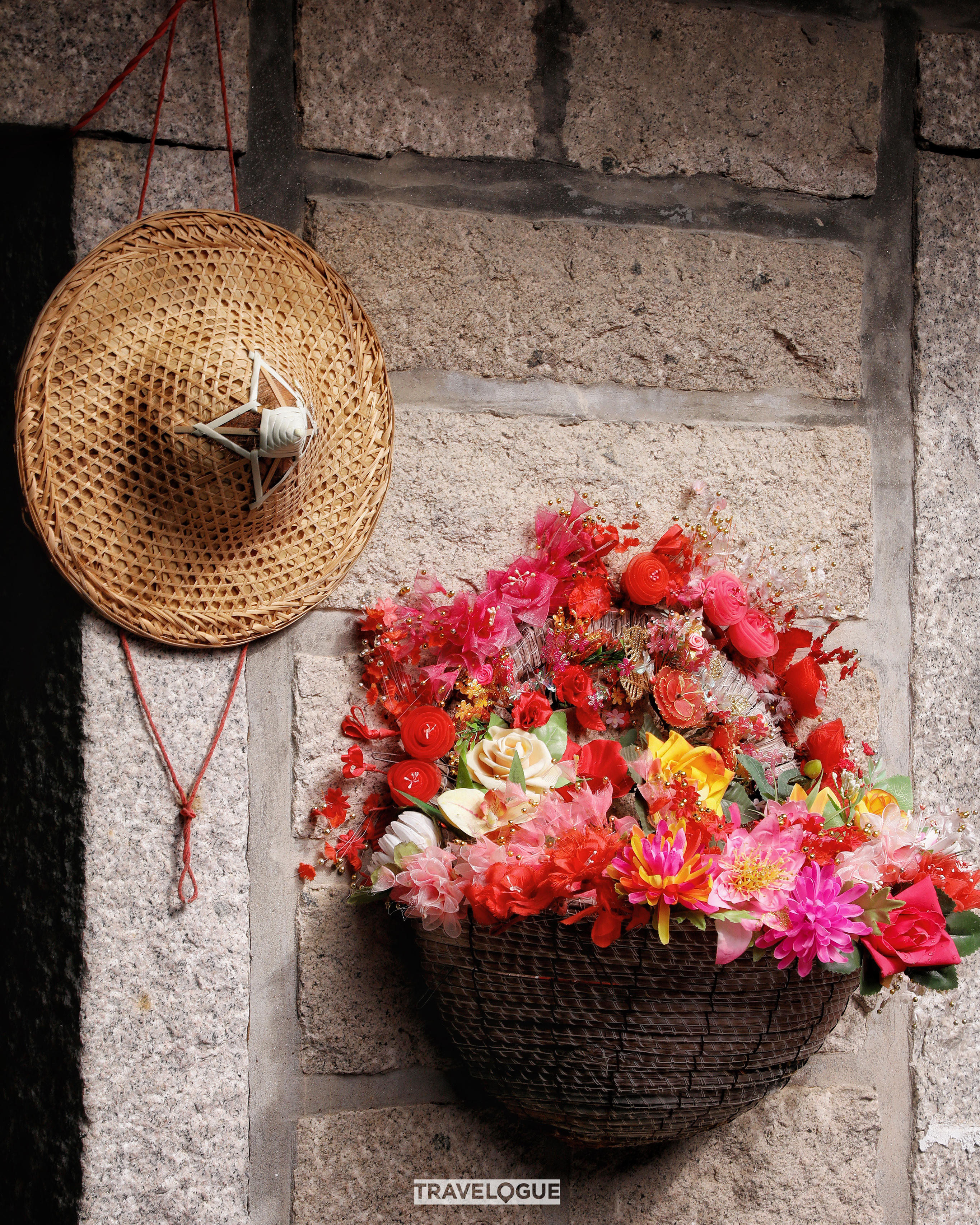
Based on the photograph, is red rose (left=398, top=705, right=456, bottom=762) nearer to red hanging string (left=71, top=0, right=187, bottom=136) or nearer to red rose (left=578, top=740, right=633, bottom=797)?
red rose (left=578, top=740, right=633, bottom=797)

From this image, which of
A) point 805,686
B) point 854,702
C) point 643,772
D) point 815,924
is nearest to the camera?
point 815,924

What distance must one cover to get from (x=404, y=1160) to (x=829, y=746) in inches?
30.5

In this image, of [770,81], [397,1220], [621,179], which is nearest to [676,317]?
[621,179]

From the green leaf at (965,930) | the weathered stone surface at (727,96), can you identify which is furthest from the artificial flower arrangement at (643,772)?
the weathered stone surface at (727,96)

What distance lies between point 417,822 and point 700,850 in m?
0.32

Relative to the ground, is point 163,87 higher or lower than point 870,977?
higher

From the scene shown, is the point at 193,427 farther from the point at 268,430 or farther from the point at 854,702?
the point at 854,702

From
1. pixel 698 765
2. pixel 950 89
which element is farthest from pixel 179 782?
pixel 950 89

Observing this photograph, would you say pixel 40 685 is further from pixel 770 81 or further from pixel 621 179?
pixel 770 81

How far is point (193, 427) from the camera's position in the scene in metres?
1.05

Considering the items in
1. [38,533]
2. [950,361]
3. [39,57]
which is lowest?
[38,533]

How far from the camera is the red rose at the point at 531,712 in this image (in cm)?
120

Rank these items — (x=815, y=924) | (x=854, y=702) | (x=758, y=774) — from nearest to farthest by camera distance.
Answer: (x=815, y=924)
(x=758, y=774)
(x=854, y=702)

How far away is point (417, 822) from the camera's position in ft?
3.71
